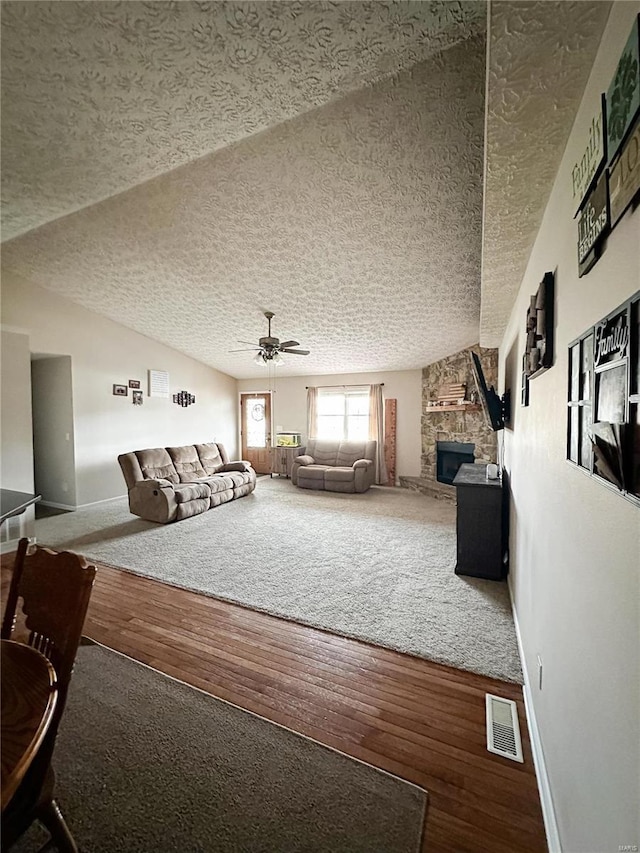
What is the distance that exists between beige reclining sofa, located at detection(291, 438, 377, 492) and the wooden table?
5894 millimetres

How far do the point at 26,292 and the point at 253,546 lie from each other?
15.3ft

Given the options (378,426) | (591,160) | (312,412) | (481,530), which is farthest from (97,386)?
(591,160)

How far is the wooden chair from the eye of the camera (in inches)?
36.6

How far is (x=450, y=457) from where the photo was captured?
675cm

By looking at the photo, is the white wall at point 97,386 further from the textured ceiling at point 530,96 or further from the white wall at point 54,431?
the textured ceiling at point 530,96

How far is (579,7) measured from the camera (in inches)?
34.4

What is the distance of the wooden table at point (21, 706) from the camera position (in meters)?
0.68

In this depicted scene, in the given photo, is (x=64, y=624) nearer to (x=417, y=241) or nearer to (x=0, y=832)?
(x=0, y=832)

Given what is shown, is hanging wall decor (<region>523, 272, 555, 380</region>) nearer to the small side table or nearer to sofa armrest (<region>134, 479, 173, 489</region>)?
sofa armrest (<region>134, 479, 173, 489</region>)

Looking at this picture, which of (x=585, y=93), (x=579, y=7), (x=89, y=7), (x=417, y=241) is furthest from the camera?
(x=417, y=241)

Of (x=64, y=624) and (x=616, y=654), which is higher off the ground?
(x=616, y=654)

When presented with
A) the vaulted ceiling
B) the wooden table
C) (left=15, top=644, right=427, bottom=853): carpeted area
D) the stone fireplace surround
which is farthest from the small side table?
the wooden table

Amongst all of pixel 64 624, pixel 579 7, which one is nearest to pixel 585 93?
pixel 579 7

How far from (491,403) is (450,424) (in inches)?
144
